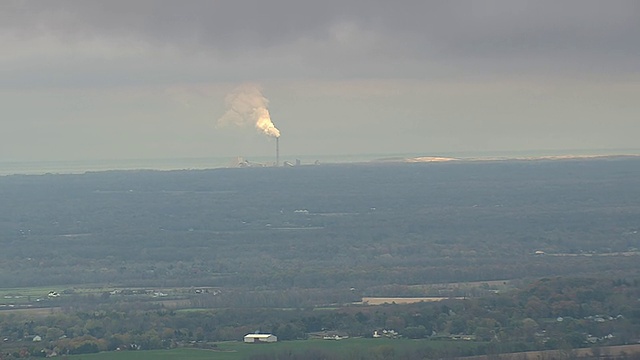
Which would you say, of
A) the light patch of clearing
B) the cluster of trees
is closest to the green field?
the cluster of trees

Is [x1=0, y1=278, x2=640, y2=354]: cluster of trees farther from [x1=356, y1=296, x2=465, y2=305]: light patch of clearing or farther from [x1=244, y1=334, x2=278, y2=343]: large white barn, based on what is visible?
[x1=356, y1=296, x2=465, y2=305]: light patch of clearing

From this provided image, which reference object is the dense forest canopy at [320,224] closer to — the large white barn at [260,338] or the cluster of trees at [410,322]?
Result: the cluster of trees at [410,322]

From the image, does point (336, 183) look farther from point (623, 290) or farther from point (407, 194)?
point (623, 290)

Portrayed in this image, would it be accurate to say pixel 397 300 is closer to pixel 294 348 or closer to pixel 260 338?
pixel 260 338

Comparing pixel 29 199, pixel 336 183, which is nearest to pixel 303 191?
pixel 336 183

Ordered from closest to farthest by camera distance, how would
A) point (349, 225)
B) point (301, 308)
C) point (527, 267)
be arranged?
point (301, 308)
point (527, 267)
point (349, 225)

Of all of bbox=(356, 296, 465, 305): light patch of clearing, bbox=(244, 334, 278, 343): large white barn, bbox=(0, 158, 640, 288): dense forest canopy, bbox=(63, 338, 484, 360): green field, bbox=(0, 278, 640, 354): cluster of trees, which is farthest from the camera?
bbox=(0, 158, 640, 288): dense forest canopy

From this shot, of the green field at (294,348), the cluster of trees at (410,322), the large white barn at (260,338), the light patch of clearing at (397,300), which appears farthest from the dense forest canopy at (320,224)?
the green field at (294,348)

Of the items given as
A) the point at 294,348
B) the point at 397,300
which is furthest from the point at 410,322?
the point at 397,300
